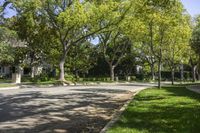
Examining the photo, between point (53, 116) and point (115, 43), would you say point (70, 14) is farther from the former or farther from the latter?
point (53, 116)

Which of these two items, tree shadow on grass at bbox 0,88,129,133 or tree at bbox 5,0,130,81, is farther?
tree at bbox 5,0,130,81

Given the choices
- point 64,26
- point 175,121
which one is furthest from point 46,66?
point 175,121

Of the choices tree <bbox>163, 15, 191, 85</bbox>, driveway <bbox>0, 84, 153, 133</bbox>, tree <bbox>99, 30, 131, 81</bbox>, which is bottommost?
driveway <bbox>0, 84, 153, 133</bbox>

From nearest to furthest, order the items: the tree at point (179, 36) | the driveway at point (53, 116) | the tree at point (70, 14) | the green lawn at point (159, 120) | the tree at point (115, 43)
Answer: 1. the green lawn at point (159, 120)
2. the driveway at point (53, 116)
3. the tree at point (179, 36)
4. the tree at point (70, 14)
5. the tree at point (115, 43)

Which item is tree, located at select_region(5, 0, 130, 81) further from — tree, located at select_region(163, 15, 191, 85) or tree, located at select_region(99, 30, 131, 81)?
tree, located at select_region(99, 30, 131, 81)

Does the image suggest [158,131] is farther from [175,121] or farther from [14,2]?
[14,2]

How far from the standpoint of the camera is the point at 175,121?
12492 mm

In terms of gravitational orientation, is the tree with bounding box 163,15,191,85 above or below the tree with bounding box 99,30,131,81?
below

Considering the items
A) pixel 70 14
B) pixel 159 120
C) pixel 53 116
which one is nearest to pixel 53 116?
pixel 53 116

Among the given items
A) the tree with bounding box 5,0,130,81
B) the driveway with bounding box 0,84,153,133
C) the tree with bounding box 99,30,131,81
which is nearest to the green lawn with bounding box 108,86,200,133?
the driveway with bounding box 0,84,153,133

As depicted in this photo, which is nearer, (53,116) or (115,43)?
(53,116)

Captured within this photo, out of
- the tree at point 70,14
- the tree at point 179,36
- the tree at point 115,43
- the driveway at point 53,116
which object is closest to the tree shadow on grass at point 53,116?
the driveway at point 53,116

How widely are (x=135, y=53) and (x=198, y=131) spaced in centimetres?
6500

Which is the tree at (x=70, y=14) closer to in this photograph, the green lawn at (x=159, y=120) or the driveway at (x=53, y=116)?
the driveway at (x=53, y=116)
